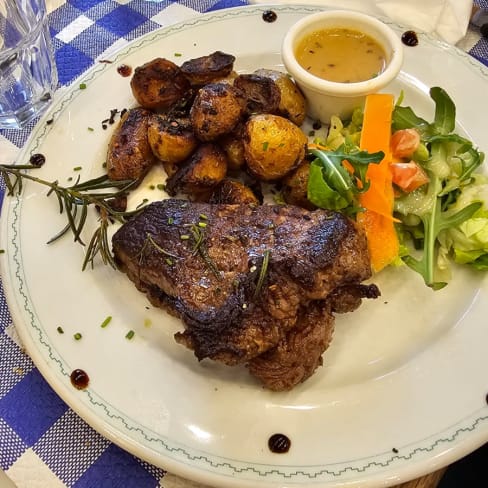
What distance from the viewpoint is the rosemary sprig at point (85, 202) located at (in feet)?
6.89

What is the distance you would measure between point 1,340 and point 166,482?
88 cm

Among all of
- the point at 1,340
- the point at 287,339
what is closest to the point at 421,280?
the point at 287,339

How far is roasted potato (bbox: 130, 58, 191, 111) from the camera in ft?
8.03

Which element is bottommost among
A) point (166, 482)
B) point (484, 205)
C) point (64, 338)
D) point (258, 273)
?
point (166, 482)

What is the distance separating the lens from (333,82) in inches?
96.8

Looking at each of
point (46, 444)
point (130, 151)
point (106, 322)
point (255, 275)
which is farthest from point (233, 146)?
point (46, 444)

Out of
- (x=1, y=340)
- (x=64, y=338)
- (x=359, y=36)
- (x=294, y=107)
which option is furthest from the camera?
(x=359, y=36)

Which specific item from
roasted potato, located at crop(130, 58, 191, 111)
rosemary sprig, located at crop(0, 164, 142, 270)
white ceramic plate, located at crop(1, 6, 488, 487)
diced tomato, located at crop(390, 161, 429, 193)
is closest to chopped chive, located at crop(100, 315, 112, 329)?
white ceramic plate, located at crop(1, 6, 488, 487)

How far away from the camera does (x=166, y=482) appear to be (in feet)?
6.12

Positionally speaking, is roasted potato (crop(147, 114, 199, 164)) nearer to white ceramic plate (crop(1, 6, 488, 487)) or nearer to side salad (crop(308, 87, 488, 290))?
white ceramic plate (crop(1, 6, 488, 487))

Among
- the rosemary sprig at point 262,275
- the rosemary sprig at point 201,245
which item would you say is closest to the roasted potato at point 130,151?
the rosemary sprig at point 201,245

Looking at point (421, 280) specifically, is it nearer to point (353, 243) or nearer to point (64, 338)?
point (353, 243)

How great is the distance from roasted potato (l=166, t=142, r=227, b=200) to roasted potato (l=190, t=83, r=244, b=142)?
2.3 inches

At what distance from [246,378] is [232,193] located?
0.75 meters
